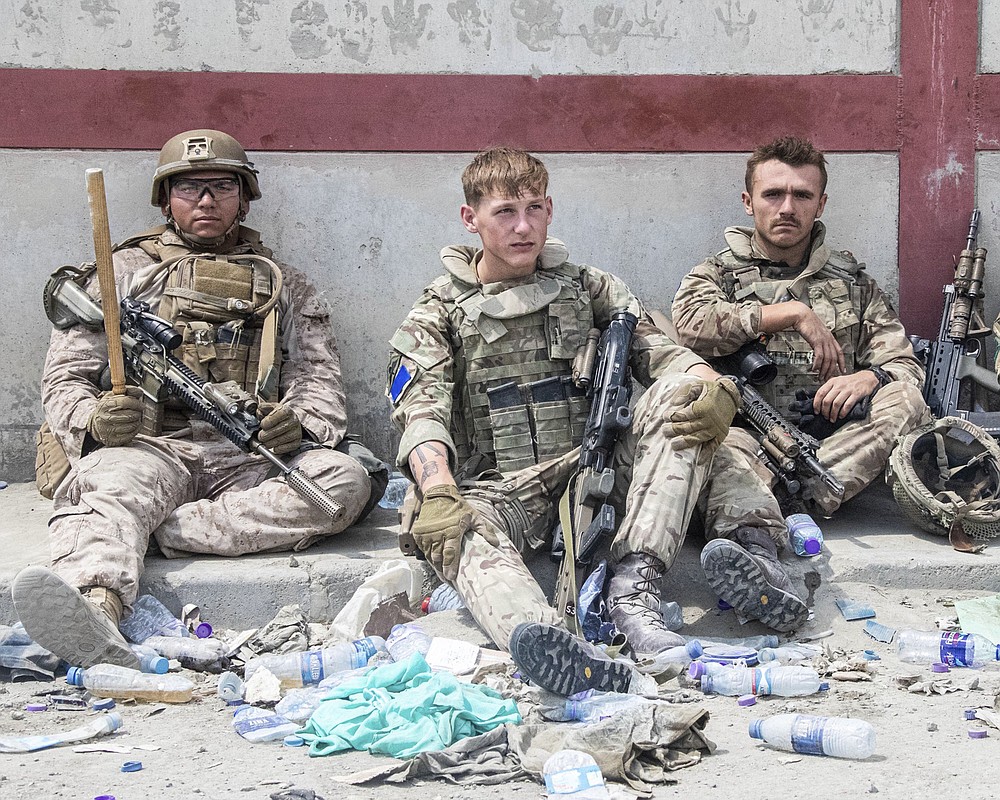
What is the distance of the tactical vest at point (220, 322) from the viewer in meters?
4.99

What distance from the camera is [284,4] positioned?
221 inches

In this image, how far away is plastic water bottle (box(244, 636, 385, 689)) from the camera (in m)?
3.83

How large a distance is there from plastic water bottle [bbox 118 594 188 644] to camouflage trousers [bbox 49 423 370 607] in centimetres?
7

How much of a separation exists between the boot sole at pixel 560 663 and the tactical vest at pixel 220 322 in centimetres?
208

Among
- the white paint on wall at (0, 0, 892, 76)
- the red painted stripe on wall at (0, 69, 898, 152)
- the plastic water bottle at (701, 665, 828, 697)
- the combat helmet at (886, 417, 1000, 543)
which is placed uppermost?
the white paint on wall at (0, 0, 892, 76)

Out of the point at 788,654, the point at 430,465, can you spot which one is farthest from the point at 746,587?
the point at 430,465

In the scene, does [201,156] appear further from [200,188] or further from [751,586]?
[751,586]

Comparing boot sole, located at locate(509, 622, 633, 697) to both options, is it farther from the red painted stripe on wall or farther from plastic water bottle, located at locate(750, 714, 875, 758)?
the red painted stripe on wall

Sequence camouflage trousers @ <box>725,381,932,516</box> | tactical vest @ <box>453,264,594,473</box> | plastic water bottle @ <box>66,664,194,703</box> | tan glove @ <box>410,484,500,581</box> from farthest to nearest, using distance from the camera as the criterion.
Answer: camouflage trousers @ <box>725,381,932,516</box>
tactical vest @ <box>453,264,594,473</box>
tan glove @ <box>410,484,500,581</box>
plastic water bottle @ <box>66,664,194,703</box>

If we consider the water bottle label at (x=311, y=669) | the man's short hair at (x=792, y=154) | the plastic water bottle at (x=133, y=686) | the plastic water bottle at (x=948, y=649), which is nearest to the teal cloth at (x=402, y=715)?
the water bottle label at (x=311, y=669)

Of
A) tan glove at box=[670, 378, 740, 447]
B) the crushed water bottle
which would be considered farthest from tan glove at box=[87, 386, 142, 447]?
the crushed water bottle

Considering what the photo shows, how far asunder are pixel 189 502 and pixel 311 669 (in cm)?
125

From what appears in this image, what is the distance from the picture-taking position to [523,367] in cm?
455

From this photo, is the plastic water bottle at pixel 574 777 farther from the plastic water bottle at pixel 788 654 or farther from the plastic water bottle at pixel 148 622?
the plastic water bottle at pixel 148 622
